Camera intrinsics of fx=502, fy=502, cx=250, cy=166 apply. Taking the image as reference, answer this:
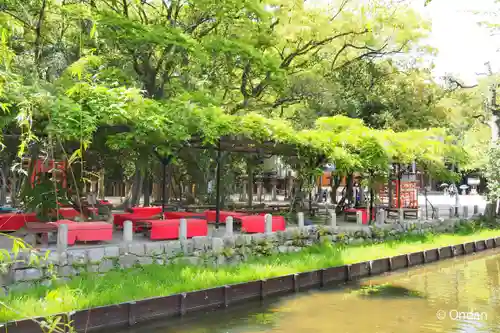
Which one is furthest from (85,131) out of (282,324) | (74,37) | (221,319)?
(74,37)

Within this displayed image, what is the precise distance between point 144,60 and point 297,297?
11.2 metres

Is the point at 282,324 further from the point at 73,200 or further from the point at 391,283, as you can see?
the point at 73,200

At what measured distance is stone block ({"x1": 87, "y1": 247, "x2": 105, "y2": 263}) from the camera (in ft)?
34.5

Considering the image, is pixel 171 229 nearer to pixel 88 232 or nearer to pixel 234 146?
pixel 88 232

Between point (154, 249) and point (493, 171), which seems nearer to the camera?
point (154, 249)

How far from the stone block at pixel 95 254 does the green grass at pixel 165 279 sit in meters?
0.40

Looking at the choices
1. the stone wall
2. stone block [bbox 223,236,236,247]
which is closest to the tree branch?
the stone wall

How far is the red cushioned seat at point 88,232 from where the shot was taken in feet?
38.7

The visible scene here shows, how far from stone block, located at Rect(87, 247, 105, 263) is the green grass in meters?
0.40

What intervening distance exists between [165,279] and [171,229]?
3014mm

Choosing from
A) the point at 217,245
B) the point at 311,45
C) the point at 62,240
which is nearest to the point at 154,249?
the point at 217,245

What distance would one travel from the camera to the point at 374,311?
10.8m

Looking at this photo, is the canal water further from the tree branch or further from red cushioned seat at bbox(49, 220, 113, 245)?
the tree branch

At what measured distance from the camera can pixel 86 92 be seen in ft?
37.9
